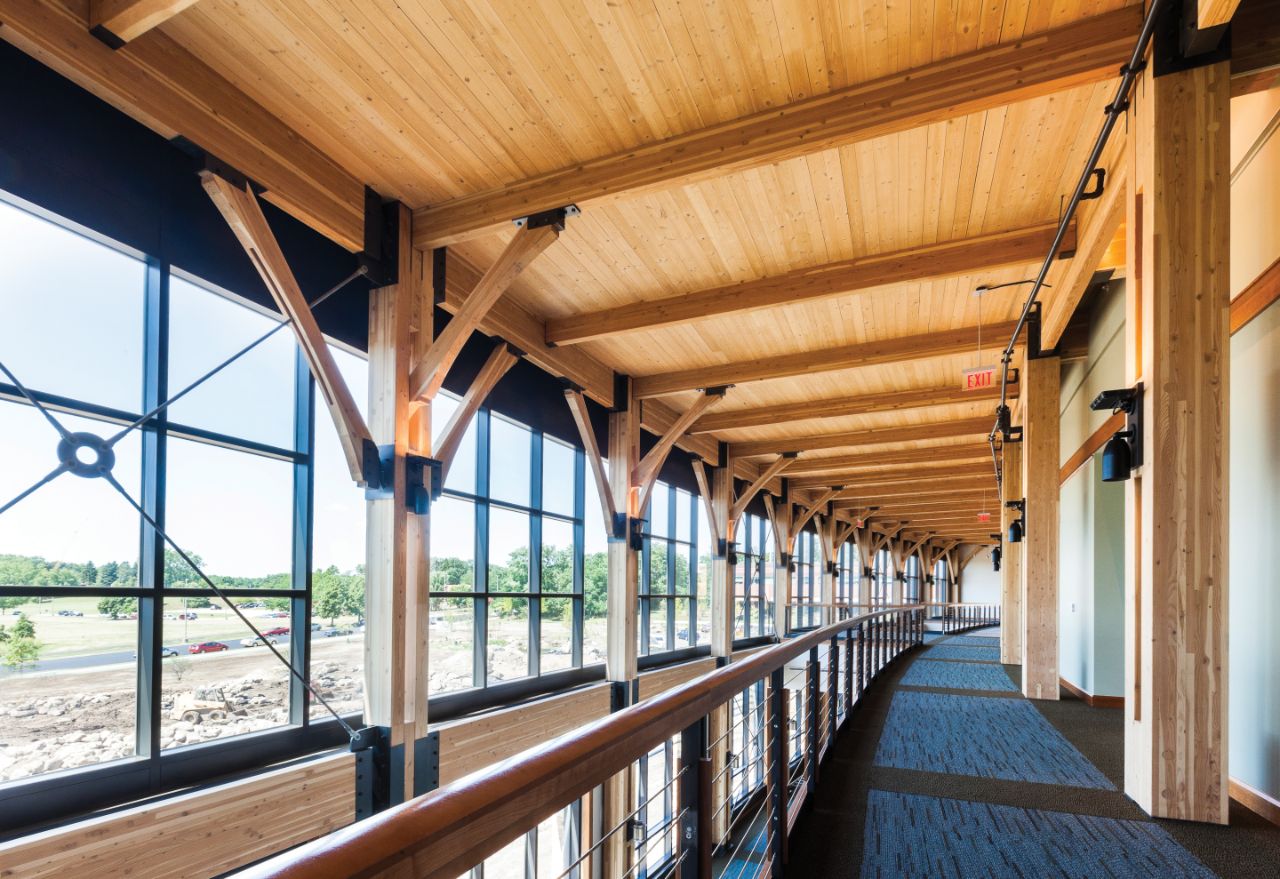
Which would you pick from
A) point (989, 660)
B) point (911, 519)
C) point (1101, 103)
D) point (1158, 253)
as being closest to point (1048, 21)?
point (1101, 103)

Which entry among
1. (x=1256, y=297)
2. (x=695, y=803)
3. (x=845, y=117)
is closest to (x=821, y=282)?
(x=845, y=117)

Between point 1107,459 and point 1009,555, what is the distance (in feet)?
32.0

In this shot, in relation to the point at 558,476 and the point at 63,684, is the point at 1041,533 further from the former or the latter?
the point at 63,684

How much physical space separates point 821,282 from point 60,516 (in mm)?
4855

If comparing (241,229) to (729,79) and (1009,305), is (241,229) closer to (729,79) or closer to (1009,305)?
(729,79)

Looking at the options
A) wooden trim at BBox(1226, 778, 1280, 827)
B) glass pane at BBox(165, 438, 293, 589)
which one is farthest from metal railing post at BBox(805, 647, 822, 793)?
glass pane at BBox(165, 438, 293, 589)

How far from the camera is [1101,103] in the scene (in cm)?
393

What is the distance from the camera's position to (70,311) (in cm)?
357

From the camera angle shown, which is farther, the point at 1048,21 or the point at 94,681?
the point at 94,681

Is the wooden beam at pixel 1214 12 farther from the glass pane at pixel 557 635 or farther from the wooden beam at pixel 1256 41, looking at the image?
the glass pane at pixel 557 635

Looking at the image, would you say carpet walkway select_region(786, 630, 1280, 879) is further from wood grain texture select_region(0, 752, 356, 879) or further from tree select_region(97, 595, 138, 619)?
tree select_region(97, 595, 138, 619)

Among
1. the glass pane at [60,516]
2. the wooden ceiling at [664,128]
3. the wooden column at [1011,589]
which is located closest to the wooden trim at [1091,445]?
the wooden ceiling at [664,128]

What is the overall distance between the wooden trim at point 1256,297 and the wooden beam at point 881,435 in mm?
7428

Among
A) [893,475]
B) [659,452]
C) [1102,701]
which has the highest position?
[659,452]
